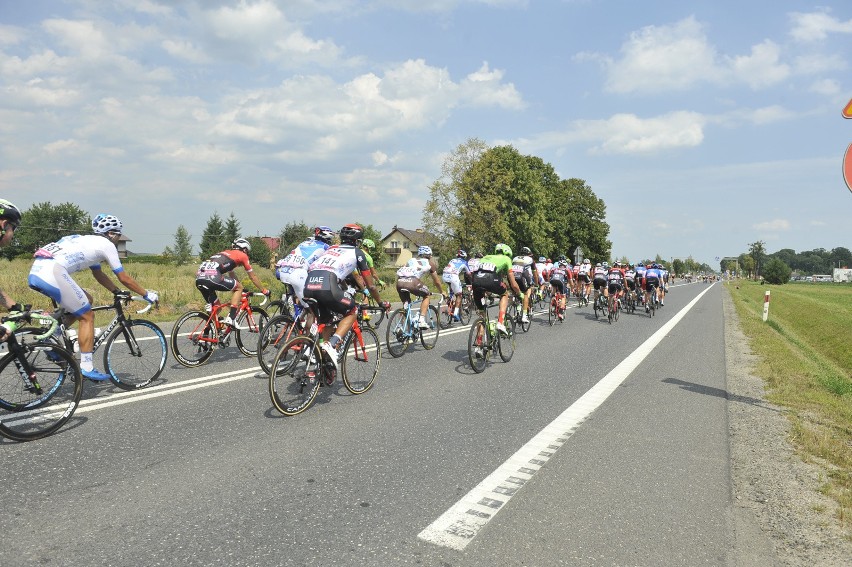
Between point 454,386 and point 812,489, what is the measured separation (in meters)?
3.91

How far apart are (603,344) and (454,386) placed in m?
5.66

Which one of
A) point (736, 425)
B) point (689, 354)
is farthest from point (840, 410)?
point (689, 354)

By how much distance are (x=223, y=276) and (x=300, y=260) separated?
3.63 feet

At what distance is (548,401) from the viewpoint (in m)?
6.36

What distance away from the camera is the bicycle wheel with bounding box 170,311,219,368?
288 inches

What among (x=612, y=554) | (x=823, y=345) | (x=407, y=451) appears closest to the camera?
(x=612, y=554)

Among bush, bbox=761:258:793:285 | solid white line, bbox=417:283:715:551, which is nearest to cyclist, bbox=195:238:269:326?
solid white line, bbox=417:283:715:551

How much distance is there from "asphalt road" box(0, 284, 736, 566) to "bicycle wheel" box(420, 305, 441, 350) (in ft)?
9.42

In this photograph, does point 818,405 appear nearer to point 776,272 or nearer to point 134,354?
point 134,354

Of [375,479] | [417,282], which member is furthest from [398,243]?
[375,479]

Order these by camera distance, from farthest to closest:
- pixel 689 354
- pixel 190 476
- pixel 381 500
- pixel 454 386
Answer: pixel 689 354
pixel 454 386
pixel 190 476
pixel 381 500

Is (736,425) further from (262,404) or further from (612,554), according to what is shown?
(262,404)

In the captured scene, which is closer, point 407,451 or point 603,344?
point 407,451

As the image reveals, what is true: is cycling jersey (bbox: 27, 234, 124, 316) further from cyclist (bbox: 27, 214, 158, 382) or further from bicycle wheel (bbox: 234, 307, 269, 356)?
bicycle wheel (bbox: 234, 307, 269, 356)
